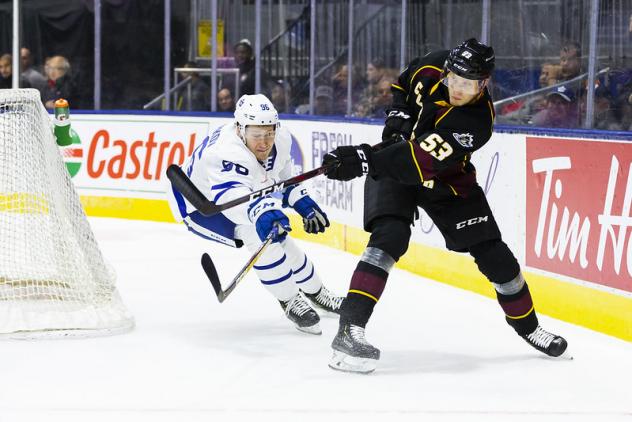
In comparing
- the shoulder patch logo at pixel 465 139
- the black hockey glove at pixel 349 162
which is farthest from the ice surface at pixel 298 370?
the shoulder patch logo at pixel 465 139

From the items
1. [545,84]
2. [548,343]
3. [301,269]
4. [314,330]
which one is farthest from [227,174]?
[545,84]

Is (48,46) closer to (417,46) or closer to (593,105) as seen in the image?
(417,46)

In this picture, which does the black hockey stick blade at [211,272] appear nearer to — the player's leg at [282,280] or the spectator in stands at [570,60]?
the player's leg at [282,280]

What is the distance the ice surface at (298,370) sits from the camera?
329 cm

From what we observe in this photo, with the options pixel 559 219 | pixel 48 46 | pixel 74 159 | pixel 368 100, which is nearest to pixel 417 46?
pixel 368 100

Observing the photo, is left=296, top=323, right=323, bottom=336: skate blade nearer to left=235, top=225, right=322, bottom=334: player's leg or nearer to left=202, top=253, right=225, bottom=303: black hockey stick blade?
left=235, top=225, right=322, bottom=334: player's leg

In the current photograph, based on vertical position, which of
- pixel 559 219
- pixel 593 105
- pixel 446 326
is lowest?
pixel 446 326

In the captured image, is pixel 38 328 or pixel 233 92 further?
pixel 233 92

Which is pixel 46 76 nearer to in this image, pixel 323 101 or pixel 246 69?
pixel 246 69

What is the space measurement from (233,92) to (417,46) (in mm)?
2229

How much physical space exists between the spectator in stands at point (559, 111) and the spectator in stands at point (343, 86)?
2381mm

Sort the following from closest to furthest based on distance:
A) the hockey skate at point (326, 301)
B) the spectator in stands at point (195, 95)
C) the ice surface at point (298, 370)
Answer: the ice surface at point (298, 370) < the hockey skate at point (326, 301) < the spectator in stands at point (195, 95)

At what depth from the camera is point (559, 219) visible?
4.89 metres

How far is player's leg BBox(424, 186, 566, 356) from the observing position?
3.88 metres
